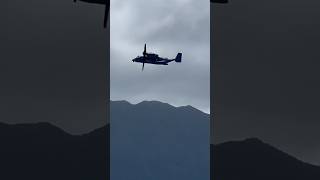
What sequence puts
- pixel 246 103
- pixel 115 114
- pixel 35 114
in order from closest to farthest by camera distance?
pixel 35 114 → pixel 246 103 → pixel 115 114

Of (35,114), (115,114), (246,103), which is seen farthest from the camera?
(115,114)

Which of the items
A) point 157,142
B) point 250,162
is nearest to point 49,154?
point 250,162

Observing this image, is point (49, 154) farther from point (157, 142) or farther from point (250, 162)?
point (157, 142)

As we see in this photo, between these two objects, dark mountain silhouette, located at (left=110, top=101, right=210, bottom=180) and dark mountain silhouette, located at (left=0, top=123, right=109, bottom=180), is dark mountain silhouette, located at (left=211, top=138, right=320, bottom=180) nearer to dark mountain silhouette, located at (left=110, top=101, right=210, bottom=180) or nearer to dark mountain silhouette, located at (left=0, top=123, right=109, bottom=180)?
dark mountain silhouette, located at (left=0, top=123, right=109, bottom=180)

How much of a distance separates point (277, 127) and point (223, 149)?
155cm

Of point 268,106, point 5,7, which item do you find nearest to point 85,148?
point 5,7

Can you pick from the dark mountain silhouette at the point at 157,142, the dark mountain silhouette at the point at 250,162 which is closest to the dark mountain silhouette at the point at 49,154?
the dark mountain silhouette at the point at 250,162

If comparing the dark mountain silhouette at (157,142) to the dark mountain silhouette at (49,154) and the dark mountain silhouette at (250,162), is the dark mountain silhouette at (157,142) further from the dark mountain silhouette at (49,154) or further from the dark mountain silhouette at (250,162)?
the dark mountain silhouette at (49,154)

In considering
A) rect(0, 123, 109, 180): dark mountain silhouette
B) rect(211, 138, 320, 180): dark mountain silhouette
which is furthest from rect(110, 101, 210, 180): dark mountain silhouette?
rect(0, 123, 109, 180): dark mountain silhouette

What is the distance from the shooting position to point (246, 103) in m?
12.9

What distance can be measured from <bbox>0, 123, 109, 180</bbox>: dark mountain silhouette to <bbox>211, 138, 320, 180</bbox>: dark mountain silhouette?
279cm

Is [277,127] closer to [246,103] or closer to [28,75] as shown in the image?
[246,103]

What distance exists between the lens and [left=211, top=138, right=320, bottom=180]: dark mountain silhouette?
40.8 feet

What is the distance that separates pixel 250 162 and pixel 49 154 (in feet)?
16.1
